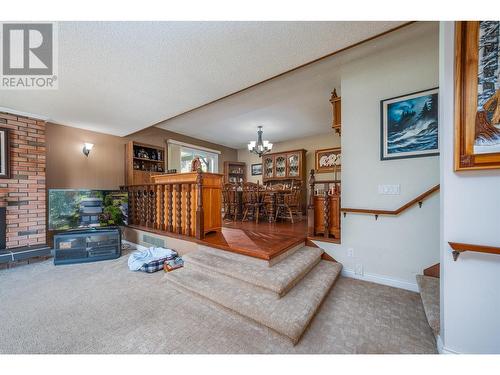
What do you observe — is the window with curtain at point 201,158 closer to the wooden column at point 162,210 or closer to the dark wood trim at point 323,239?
the wooden column at point 162,210

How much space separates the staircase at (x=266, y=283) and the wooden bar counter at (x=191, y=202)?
1.78 ft

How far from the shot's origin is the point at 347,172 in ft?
8.44

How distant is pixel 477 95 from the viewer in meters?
1.20

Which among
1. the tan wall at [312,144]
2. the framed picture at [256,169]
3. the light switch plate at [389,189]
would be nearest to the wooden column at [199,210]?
the light switch plate at [389,189]

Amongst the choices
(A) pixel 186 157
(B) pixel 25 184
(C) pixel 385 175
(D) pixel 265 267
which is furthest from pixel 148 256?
(C) pixel 385 175

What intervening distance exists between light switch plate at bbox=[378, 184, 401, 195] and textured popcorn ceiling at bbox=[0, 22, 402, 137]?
1636mm

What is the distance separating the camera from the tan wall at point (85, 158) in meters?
3.76

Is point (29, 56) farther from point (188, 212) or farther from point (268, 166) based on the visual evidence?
point (268, 166)

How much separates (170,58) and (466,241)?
3.01 m

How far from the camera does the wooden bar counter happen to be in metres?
2.93

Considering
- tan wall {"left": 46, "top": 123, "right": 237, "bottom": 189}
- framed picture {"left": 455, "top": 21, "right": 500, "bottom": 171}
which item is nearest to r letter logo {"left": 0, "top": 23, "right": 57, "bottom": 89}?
tan wall {"left": 46, "top": 123, "right": 237, "bottom": 189}

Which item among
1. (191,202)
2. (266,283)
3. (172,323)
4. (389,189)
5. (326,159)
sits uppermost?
(326,159)

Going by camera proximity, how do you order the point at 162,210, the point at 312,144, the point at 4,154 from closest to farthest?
the point at 4,154 < the point at 162,210 < the point at 312,144

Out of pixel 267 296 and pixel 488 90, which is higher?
pixel 488 90
